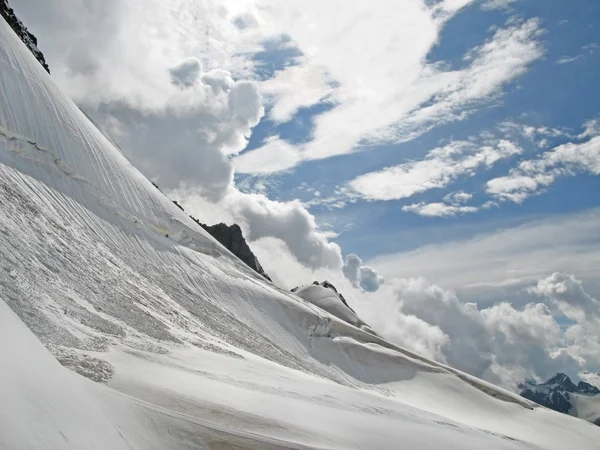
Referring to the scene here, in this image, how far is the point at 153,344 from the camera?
1134 inches

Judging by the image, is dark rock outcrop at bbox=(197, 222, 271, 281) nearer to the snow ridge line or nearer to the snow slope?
the snow slope

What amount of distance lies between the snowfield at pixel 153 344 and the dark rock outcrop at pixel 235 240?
4229 cm

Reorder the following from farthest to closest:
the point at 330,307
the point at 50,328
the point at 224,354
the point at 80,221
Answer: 1. the point at 330,307
2. the point at 80,221
3. the point at 224,354
4. the point at 50,328

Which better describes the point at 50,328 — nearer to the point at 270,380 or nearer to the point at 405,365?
the point at 270,380

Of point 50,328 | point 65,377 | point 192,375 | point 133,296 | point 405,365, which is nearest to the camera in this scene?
point 65,377

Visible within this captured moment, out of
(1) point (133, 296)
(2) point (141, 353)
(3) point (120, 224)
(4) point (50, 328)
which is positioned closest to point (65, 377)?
(4) point (50, 328)

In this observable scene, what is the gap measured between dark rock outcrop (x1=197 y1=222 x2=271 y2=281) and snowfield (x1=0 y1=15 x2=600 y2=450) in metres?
42.3

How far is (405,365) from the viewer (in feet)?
211

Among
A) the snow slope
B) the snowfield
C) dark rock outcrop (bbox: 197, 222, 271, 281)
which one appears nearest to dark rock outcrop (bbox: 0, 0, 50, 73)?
the snowfield

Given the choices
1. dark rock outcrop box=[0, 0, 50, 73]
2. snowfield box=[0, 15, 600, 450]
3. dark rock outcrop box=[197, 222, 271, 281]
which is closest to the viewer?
snowfield box=[0, 15, 600, 450]

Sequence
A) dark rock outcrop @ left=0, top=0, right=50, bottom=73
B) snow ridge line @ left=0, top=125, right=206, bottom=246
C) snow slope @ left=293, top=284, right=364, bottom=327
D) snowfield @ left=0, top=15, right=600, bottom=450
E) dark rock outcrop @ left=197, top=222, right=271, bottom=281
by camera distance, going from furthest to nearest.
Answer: dark rock outcrop @ left=197, top=222, right=271, bottom=281, snow slope @ left=293, top=284, right=364, bottom=327, dark rock outcrop @ left=0, top=0, right=50, bottom=73, snow ridge line @ left=0, top=125, right=206, bottom=246, snowfield @ left=0, top=15, right=600, bottom=450

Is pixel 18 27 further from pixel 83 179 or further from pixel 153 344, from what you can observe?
pixel 153 344

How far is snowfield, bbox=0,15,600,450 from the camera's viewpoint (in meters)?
14.3

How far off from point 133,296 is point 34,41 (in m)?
73.9
